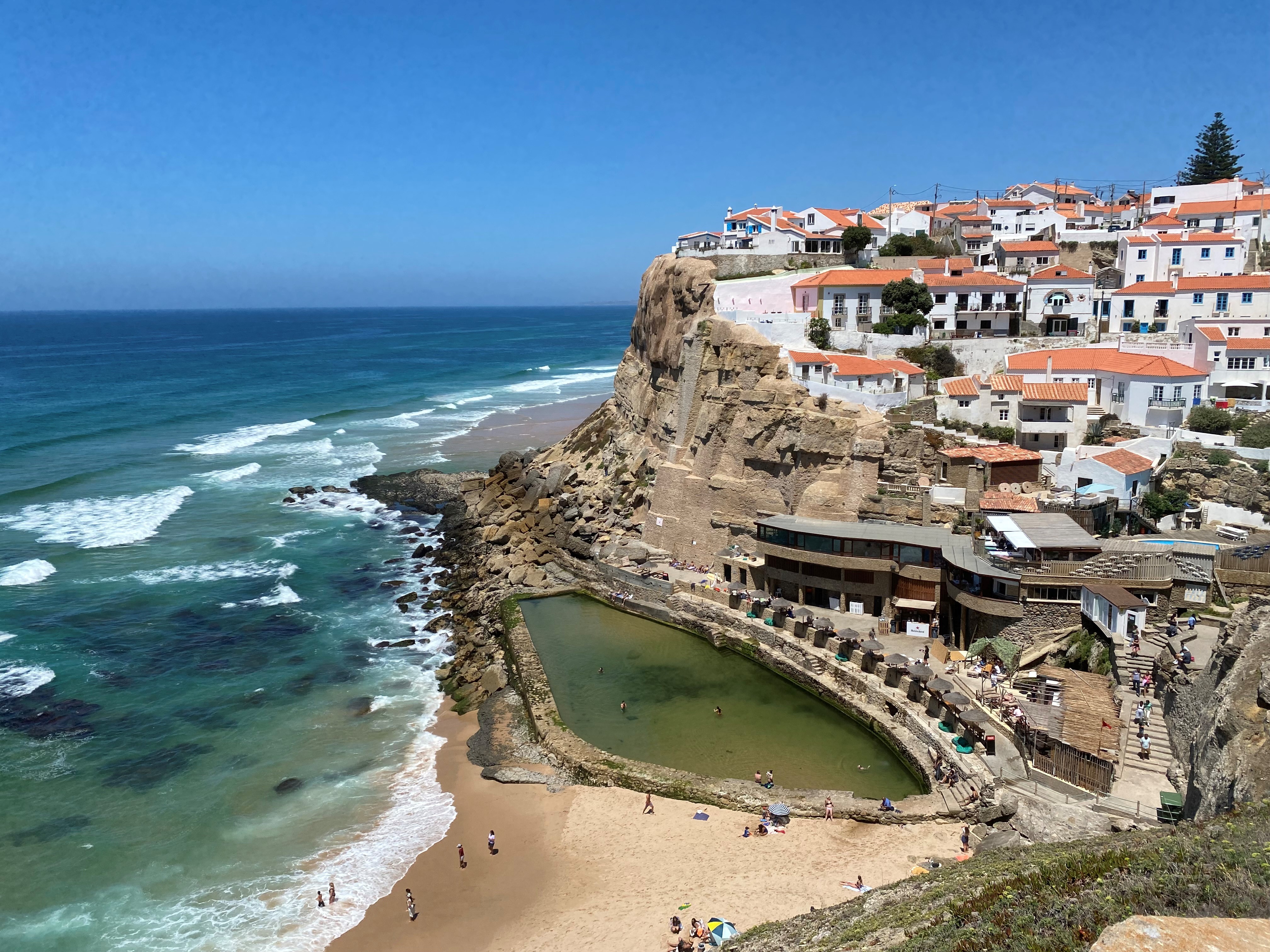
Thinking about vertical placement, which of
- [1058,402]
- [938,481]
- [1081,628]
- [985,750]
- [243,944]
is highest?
[1058,402]

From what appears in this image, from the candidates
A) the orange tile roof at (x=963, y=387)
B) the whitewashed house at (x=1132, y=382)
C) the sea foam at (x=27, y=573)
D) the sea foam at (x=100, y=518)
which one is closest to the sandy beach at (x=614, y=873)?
the orange tile roof at (x=963, y=387)

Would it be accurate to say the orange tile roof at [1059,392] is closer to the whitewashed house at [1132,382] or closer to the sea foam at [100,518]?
the whitewashed house at [1132,382]

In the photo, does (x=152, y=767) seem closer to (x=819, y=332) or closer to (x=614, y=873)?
(x=614, y=873)

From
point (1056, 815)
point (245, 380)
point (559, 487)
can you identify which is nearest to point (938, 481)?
point (1056, 815)

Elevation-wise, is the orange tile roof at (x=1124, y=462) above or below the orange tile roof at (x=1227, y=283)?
below

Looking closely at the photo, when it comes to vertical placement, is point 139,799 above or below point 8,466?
→ below

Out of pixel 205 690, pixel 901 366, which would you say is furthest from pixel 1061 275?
pixel 205 690

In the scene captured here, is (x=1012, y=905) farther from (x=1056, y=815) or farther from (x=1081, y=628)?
(x=1081, y=628)
